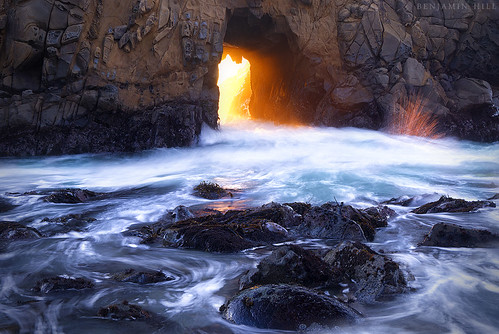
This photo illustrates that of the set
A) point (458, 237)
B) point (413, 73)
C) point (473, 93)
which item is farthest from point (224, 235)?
point (473, 93)

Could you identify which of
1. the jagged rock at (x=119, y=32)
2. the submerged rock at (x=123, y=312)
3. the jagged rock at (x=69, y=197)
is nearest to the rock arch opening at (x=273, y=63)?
the jagged rock at (x=119, y=32)

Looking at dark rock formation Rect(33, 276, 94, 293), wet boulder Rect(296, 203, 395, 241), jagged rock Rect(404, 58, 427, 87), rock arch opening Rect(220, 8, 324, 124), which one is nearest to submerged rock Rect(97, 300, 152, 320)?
dark rock formation Rect(33, 276, 94, 293)

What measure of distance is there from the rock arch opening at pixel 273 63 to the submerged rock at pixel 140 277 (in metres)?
13.7

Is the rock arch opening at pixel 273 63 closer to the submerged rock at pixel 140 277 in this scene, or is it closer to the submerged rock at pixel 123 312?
the submerged rock at pixel 140 277

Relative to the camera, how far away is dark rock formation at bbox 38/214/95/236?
5.93 metres

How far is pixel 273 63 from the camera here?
20.7m

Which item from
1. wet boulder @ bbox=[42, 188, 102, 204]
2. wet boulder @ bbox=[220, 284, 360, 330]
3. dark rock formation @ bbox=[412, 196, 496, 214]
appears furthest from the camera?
wet boulder @ bbox=[42, 188, 102, 204]

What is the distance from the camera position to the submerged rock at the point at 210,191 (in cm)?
852

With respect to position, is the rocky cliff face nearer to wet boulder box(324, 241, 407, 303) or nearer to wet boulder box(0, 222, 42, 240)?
wet boulder box(0, 222, 42, 240)

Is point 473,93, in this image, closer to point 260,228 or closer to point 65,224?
point 260,228

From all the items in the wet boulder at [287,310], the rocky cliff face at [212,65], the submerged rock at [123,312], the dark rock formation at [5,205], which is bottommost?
the dark rock formation at [5,205]

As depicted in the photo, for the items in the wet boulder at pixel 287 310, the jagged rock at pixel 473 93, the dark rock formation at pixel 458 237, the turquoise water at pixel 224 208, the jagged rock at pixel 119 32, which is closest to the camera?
the wet boulder at pixel 287 310

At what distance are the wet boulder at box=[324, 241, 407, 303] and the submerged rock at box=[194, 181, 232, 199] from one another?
4753 millimetres

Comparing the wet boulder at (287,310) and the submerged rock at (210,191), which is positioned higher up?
the wet boulder at (287,310)
